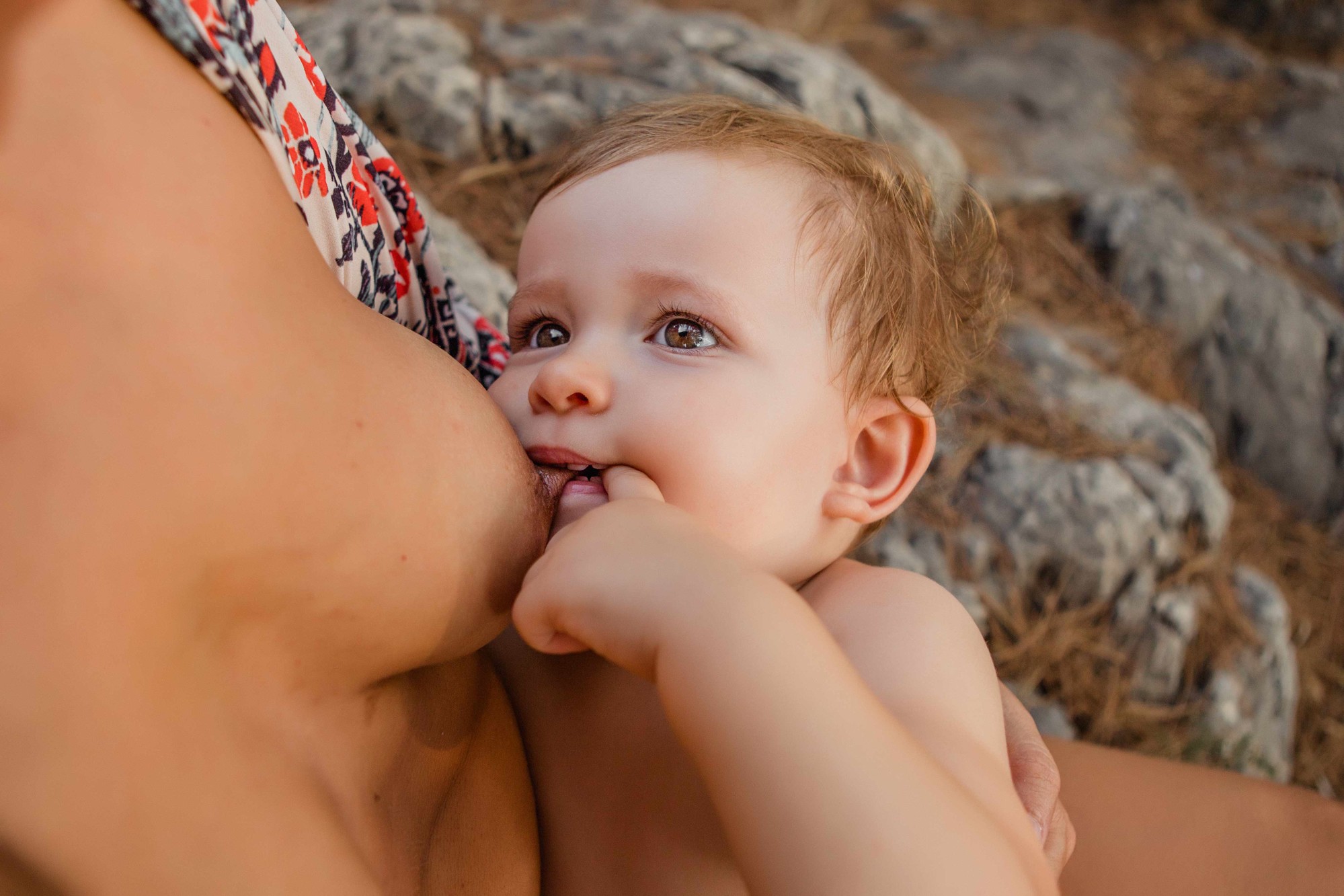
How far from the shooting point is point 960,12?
5926mm

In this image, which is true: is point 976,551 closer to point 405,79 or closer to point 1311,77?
point 405,79

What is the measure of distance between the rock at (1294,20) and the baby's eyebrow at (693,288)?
648 cm

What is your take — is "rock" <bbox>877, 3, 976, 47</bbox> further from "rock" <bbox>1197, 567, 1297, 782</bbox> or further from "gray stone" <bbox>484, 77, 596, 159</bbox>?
"rock" <bbox>1197, 567, 1297, 782</bbox>

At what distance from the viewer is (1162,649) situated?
2.48m

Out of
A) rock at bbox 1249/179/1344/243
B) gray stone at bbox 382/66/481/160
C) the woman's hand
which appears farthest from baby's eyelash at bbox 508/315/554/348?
rock at bbox 1249/179/1344/243

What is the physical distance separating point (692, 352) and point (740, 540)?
0.21m

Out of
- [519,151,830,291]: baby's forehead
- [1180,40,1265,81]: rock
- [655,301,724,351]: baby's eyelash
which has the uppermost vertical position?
[519,151,830,291]: baby's forehead

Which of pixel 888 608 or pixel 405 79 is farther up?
pixel 888 608

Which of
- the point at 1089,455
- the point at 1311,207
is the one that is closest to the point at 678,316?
the point at 1089,455

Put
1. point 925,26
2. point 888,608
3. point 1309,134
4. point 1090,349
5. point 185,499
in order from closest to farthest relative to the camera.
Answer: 1. point 185,499
2. point 888,608
3. point 1090,349
4. point 1309,134
5. point 925,26

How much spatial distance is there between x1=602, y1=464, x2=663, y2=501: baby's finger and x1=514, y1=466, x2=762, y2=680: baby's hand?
8cm

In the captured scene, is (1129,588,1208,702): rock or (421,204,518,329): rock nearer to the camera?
(421,204,518,329): rock

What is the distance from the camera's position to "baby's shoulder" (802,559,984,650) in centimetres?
102

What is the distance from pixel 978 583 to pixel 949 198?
1.07 meters
